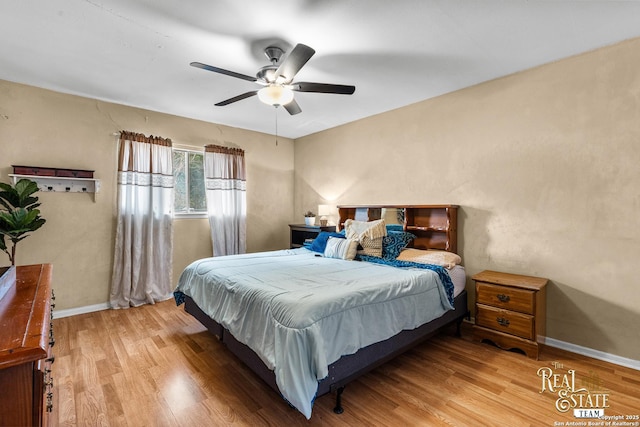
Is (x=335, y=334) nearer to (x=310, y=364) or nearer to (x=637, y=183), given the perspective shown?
(x=310, y=364)

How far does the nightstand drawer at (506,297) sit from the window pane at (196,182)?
3.88 meters

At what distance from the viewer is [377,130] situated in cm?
418

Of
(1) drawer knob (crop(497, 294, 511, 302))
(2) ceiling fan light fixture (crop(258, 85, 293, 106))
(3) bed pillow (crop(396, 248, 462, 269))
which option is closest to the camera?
(2) ceiling fan light fixture (crop(258, 85, 293, 106))

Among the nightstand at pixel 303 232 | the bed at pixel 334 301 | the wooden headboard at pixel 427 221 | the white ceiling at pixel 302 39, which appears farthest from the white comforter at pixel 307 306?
the white ceiling at pixel 302 39

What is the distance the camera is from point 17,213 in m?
2.76

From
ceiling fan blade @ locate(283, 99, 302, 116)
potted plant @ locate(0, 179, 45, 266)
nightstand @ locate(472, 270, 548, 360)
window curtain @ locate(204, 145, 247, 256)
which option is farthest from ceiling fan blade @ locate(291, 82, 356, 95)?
potted plant @ locate(0, 179, 45, 266)

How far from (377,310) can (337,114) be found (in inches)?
118

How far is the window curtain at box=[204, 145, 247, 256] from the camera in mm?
4512

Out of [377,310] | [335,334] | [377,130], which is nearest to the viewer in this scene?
[335,334]

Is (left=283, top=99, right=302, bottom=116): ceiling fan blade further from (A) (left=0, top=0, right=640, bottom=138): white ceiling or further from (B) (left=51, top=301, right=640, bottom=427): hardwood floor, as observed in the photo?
(B) (left=51, top=301, right=640, bottom=427): hardwood floor

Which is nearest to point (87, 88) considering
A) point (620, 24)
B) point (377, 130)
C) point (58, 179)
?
point (58, 179)

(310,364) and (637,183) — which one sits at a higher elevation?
(637,183)

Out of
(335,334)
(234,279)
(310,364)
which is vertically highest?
(234,279)

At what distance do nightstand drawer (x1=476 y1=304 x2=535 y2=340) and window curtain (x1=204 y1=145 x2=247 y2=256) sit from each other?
11.3 feet
